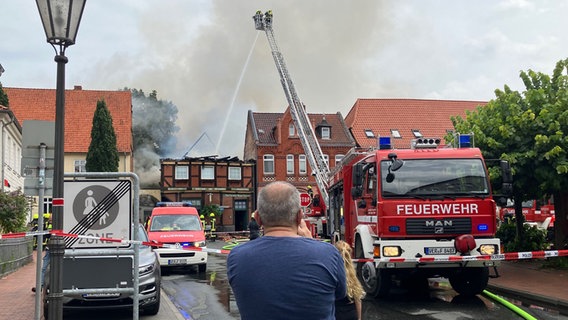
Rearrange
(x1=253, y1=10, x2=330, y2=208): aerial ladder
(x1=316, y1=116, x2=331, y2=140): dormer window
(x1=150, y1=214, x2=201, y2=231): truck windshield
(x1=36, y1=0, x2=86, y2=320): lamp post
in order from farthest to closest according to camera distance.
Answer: (x1=316, y1=116, x2=331, y2=140): dormer window, (x1=253, y1=10, x2=330, y2=208): aerial ladder, (x1=150, y1=214, x2=201, y2=231): truck windshield, (x1=36, y1=0, x2=86, y2=320): lamp post

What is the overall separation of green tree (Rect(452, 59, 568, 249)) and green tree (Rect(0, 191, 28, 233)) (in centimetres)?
1344

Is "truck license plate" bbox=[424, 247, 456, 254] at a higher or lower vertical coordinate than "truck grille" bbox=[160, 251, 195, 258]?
higher

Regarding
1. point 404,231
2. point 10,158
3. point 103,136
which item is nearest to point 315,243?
point 404,231

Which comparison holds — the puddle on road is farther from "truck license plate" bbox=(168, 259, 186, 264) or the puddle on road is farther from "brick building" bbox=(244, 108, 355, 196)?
"brick building" bbox=(244, 108, 355, 196)

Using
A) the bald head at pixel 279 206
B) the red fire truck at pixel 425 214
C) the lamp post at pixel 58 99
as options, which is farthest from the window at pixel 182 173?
the bald head at pixel 279 206

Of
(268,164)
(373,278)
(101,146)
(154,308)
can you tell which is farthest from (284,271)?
(268,164)

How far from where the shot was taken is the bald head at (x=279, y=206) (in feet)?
9.48

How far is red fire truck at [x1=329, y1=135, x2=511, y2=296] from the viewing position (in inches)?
382

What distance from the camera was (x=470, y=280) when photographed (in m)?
10.7

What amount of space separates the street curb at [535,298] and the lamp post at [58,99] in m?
7.96

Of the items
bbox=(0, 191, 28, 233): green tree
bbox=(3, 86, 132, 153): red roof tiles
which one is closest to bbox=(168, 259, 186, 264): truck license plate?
bbox=(0, 191, 28, 233): green tree

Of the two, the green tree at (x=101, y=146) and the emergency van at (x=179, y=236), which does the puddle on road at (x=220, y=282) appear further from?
the green tree at (x=101, y=146)

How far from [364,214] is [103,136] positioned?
35762 millimetres

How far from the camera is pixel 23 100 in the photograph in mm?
48438
